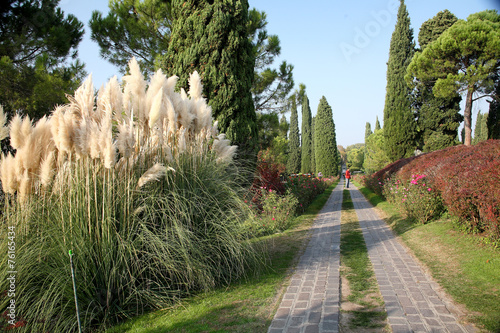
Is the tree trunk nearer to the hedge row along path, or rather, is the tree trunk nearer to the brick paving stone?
the brick paving stone

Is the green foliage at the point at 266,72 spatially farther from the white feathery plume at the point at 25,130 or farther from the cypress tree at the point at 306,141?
the cypress tree at the point at 306,141

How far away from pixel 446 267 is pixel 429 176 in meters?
3.90

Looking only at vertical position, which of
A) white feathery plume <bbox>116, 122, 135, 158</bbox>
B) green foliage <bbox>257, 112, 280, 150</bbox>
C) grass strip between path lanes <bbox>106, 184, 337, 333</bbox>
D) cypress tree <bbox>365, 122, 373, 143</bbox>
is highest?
cypress tree <bbox>365, 122, 373, 143</bbox>

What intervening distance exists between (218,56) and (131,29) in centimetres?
582

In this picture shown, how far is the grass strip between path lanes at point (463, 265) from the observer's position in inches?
117

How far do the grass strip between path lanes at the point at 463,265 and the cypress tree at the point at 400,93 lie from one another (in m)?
16.2

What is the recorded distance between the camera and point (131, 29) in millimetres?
11008

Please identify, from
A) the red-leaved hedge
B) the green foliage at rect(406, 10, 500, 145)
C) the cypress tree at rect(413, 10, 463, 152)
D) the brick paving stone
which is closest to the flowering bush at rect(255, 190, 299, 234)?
the brick paving stone

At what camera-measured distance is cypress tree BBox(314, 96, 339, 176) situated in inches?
1256

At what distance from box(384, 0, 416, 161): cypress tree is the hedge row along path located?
1780 centimetres

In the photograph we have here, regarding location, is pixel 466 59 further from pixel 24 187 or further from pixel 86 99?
pixel 24 187

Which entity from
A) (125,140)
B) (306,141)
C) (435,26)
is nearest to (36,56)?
(125,140)

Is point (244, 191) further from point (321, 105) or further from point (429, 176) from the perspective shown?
point (321, 105)

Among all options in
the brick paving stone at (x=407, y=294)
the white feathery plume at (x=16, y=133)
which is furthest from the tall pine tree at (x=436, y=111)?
the white feathery plume at (x=16, y=133)
